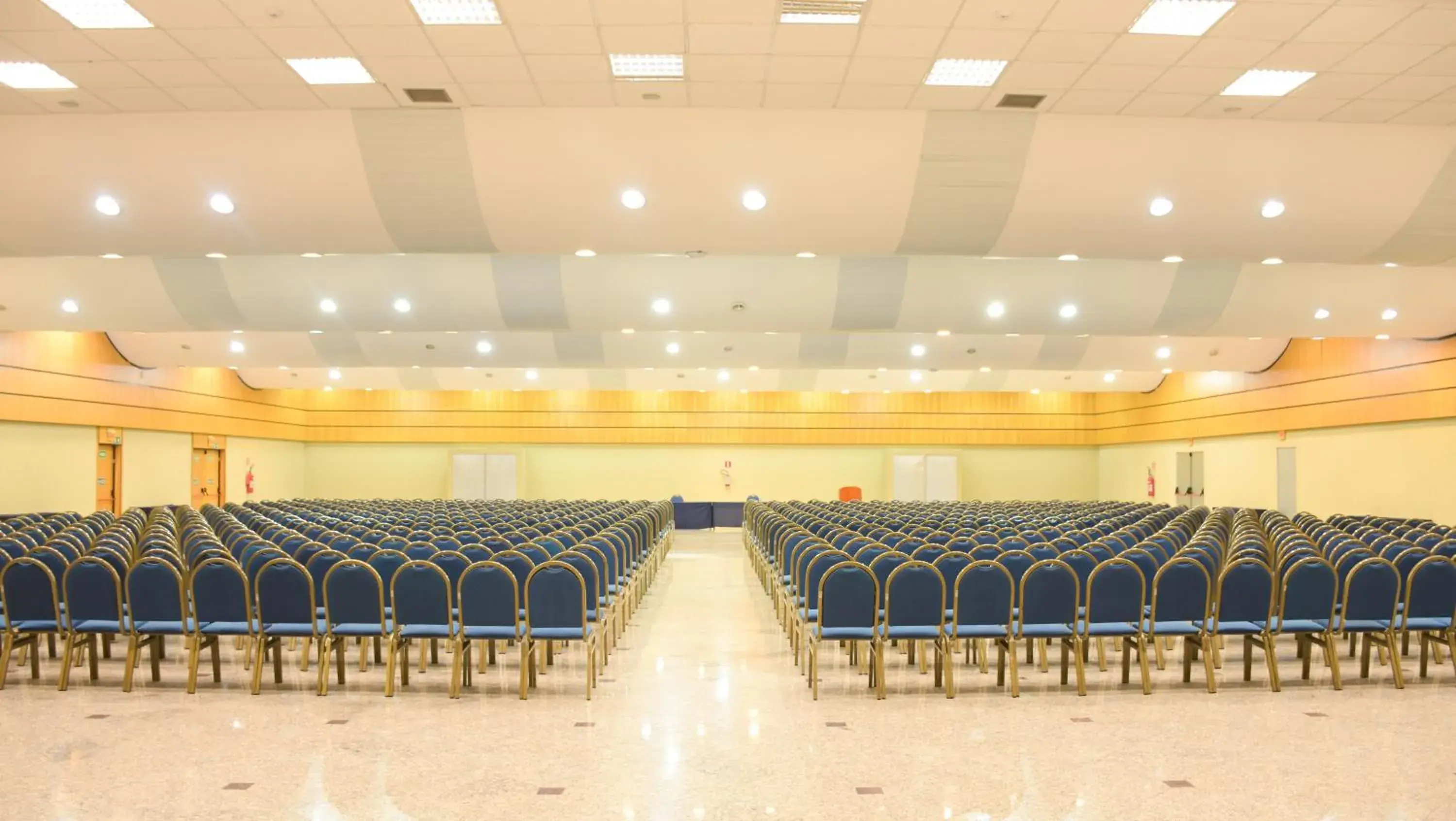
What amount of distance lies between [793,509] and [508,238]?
11473 mm

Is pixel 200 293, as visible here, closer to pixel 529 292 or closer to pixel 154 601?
pixel 529 292

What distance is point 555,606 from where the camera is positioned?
26.4 feet

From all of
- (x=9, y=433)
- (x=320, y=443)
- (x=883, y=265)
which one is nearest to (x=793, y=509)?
(x=883, y=265)

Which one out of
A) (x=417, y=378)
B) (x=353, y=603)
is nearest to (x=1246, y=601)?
(x=353, y=603)

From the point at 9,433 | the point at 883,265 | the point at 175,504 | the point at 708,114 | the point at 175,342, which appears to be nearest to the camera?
the point at 708,114

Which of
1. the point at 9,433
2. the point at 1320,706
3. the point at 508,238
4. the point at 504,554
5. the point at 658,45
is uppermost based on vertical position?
the point at 658,45

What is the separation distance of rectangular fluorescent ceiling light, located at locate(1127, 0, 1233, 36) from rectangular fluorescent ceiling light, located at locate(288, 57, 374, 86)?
21.4ft

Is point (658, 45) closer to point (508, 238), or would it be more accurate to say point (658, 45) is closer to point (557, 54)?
point (557, 54)

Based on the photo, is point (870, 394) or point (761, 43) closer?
point (761, 43)

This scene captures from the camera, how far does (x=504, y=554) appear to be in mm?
9102

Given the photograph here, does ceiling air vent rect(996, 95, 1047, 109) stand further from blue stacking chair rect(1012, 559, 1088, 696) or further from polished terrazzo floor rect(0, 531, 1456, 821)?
polished terrazzo floor rect(0, 531, 1456, 821)

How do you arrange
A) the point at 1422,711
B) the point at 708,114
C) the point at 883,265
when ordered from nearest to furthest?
the point at 1422,711 → the point at 708,114 → the point at 883,265

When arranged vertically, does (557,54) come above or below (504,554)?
above

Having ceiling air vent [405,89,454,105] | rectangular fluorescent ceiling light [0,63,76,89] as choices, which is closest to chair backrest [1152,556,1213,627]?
ceiling air vent [405,89,454,105]
